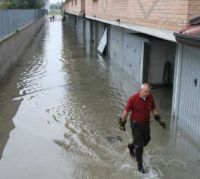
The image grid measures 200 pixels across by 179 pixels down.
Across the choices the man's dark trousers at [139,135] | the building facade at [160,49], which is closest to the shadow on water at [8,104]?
the man's dark trousers at [139,135]

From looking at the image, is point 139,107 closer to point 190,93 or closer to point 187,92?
point 190,93

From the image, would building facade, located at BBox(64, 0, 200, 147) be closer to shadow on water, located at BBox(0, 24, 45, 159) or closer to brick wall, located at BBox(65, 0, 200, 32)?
brick wall, located at BBox(65, 0, 200, 32)

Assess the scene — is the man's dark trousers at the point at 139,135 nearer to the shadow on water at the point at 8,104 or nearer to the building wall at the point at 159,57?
the shadow on water at the point at 8,104

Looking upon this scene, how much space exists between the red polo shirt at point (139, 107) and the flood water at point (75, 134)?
1.08m

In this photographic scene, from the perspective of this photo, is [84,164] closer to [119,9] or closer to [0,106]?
[0,106]

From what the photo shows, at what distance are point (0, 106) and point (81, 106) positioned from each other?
262 centimetres

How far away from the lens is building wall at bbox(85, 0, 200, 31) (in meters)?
A: 8.80

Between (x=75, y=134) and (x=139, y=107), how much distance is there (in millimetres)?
3009

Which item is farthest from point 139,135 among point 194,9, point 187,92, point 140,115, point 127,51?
point 127,51

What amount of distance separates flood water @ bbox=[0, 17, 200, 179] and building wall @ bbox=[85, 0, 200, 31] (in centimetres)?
268

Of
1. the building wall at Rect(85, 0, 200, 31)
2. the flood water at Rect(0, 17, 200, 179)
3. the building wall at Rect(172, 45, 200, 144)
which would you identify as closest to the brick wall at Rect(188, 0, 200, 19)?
the building wall at Rect(85, 0, 200, 31)

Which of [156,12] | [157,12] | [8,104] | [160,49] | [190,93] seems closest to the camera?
[190,93]

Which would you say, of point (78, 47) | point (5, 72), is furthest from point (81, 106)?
point (78, 47)

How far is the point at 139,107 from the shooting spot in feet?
23.7
